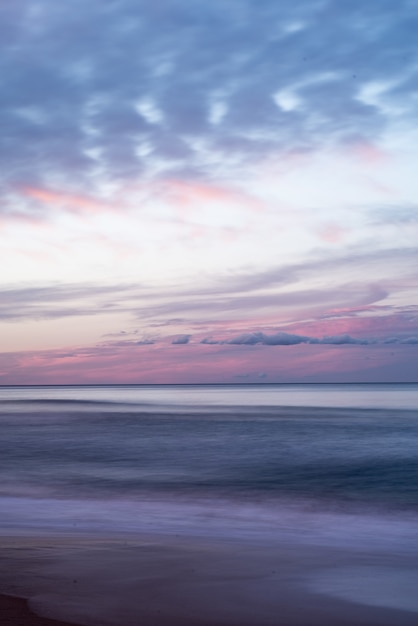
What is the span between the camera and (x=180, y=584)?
8961mm

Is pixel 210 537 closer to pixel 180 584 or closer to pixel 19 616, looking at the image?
pixel 180 584

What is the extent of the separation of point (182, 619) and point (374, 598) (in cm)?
250

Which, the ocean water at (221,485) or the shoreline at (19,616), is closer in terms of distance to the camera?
the shoreline at (19,616)

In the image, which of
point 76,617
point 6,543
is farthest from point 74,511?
point 76,617

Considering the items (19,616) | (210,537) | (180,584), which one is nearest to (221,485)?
(210,537)

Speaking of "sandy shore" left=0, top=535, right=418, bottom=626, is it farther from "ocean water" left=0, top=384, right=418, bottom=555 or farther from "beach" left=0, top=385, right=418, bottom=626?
"ocean water" left=0, top=384, right=418, bottom=555

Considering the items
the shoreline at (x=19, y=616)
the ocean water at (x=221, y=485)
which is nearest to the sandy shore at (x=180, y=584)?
the shoreline at (x=19, y=616)

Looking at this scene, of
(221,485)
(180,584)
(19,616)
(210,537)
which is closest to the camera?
(19,616)

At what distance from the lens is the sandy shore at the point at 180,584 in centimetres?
740

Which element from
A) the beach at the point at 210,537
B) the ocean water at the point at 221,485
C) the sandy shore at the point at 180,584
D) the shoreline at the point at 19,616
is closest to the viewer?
the shoreline at the point at 19,616

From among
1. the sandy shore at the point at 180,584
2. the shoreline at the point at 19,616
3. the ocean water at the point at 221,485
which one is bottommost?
the ocean water at the point at 221,485

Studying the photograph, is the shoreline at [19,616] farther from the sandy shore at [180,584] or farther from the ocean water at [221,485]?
the ocean water at [221,485]

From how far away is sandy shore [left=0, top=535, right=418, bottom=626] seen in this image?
24.3 feet

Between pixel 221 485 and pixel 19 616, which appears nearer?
pixel 19 616
